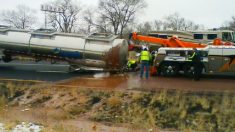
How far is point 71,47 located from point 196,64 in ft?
22.0

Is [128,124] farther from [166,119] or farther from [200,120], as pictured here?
[200,120]

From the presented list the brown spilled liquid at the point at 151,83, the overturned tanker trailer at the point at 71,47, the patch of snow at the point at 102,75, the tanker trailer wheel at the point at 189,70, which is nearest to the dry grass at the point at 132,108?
the brown spilled liquid at the point at 151,83

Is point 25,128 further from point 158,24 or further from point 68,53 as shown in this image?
point 158,24

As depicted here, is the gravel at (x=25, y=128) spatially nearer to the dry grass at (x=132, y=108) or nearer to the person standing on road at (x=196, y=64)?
the dry grass at (x=132, y=108)

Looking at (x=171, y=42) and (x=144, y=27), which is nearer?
(x=171, y=42)

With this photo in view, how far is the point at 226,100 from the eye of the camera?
13078 millimetres

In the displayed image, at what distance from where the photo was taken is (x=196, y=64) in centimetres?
1788

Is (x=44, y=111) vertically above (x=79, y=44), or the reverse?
(x=79, y=44)

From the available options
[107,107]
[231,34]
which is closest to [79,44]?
[107,107]

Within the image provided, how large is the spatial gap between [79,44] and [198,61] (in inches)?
252

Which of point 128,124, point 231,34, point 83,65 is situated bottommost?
point 128,124

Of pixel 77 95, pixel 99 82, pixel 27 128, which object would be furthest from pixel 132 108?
pixel 99 82

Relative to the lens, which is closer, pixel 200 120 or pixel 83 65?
pixel 200 120

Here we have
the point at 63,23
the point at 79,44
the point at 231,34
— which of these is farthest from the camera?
the point at 63,23
